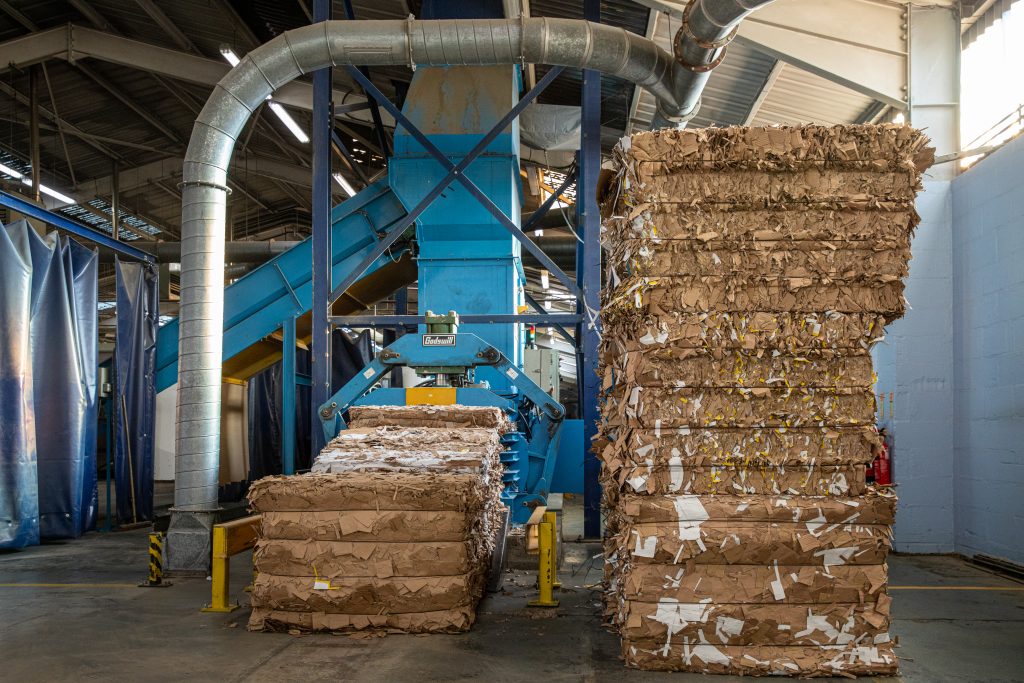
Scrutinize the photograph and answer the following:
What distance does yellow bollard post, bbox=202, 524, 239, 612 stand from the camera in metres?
6.28

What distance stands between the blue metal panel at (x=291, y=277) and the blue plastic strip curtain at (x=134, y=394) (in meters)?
2.09

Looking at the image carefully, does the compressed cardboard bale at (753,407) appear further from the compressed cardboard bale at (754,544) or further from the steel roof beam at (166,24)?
the steel roof beam at (166,24)

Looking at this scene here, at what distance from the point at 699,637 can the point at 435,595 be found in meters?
1.78

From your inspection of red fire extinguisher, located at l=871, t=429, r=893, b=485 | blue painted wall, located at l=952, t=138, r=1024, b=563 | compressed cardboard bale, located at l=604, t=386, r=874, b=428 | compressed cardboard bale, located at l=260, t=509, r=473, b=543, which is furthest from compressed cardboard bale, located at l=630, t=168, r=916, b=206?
red fire extinguisher, located at l=871, t=429, r=893, b=485

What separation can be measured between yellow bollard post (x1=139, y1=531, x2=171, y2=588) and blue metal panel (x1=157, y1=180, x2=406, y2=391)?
3.33 metres

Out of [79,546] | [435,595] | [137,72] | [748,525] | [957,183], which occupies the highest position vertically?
[137,72]

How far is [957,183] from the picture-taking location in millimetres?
8961

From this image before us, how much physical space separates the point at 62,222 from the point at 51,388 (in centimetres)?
206

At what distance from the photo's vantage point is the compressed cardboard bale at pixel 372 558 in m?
5.45

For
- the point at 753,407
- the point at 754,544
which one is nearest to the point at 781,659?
the point at 754,544

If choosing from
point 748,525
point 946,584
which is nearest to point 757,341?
point 748,525

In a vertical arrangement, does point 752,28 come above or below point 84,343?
above

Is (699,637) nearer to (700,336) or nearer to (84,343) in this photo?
(700,336)

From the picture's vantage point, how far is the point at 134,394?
37.7ft
